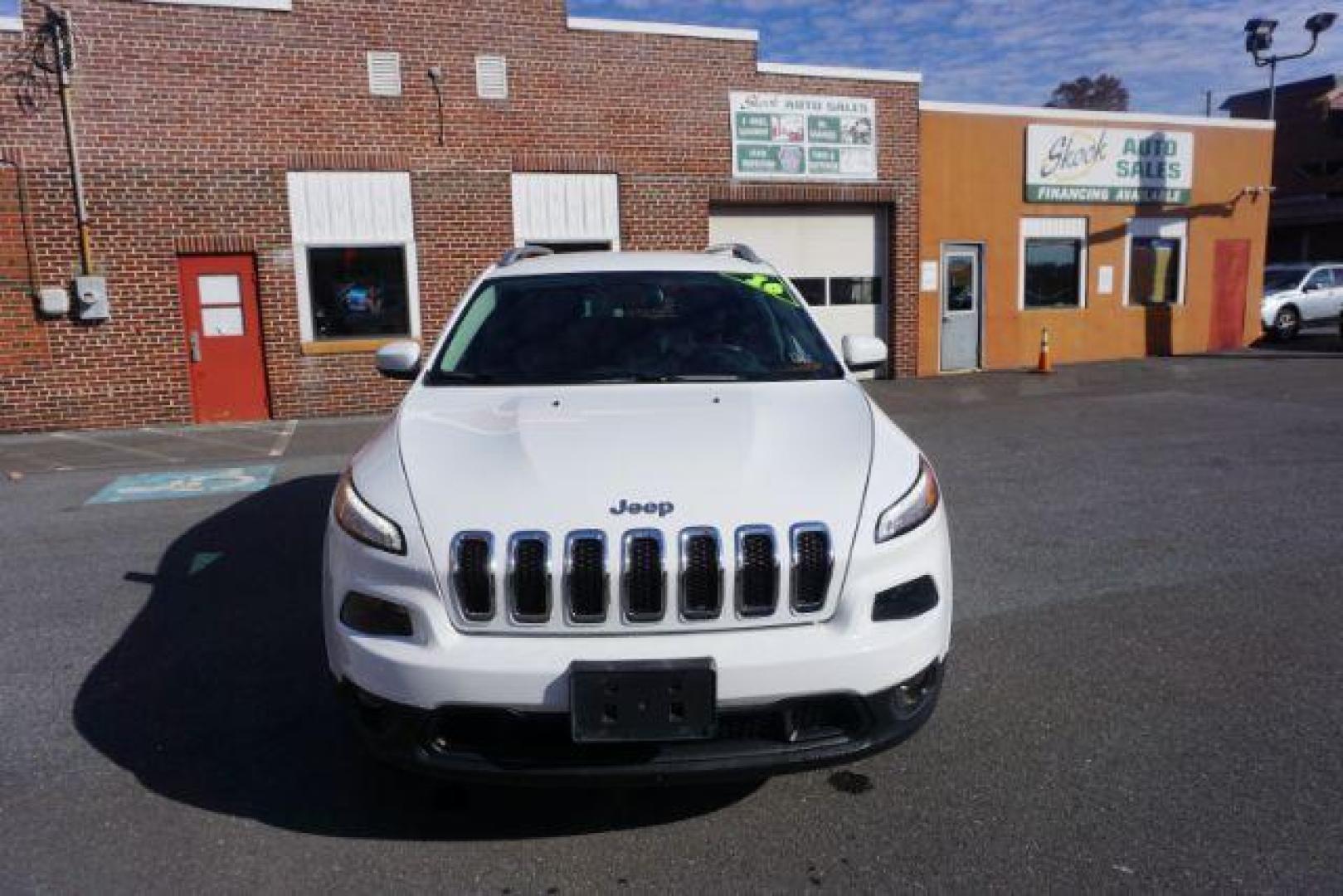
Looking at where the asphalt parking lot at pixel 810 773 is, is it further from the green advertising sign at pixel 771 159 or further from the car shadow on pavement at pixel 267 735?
the green advertising sign at pixel 771 159

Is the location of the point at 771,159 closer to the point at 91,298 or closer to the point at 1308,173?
the point at 91,298

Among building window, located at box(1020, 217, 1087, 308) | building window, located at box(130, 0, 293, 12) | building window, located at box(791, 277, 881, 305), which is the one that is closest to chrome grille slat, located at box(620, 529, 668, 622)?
building window, located at box(130, 0, 293, 12)

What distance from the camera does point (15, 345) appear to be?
11.5 m

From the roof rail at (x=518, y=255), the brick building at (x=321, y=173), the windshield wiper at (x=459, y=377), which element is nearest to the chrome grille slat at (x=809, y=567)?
the windshield wiper at (x=459, y=377)

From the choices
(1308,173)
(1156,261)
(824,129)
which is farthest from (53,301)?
(1308,173)

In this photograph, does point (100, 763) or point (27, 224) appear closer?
point (100, 763)

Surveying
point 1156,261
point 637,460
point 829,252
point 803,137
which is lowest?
point 637,460

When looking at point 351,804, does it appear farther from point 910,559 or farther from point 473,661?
point 910,559

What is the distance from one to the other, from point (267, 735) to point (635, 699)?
5.91 feet

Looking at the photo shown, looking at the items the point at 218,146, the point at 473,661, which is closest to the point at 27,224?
the point at 218,146

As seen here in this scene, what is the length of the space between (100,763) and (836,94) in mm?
13865

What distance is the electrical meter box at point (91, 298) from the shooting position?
452 inches

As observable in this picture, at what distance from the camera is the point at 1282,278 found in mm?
22562

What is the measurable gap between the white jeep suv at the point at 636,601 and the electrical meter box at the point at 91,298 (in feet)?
34.2
